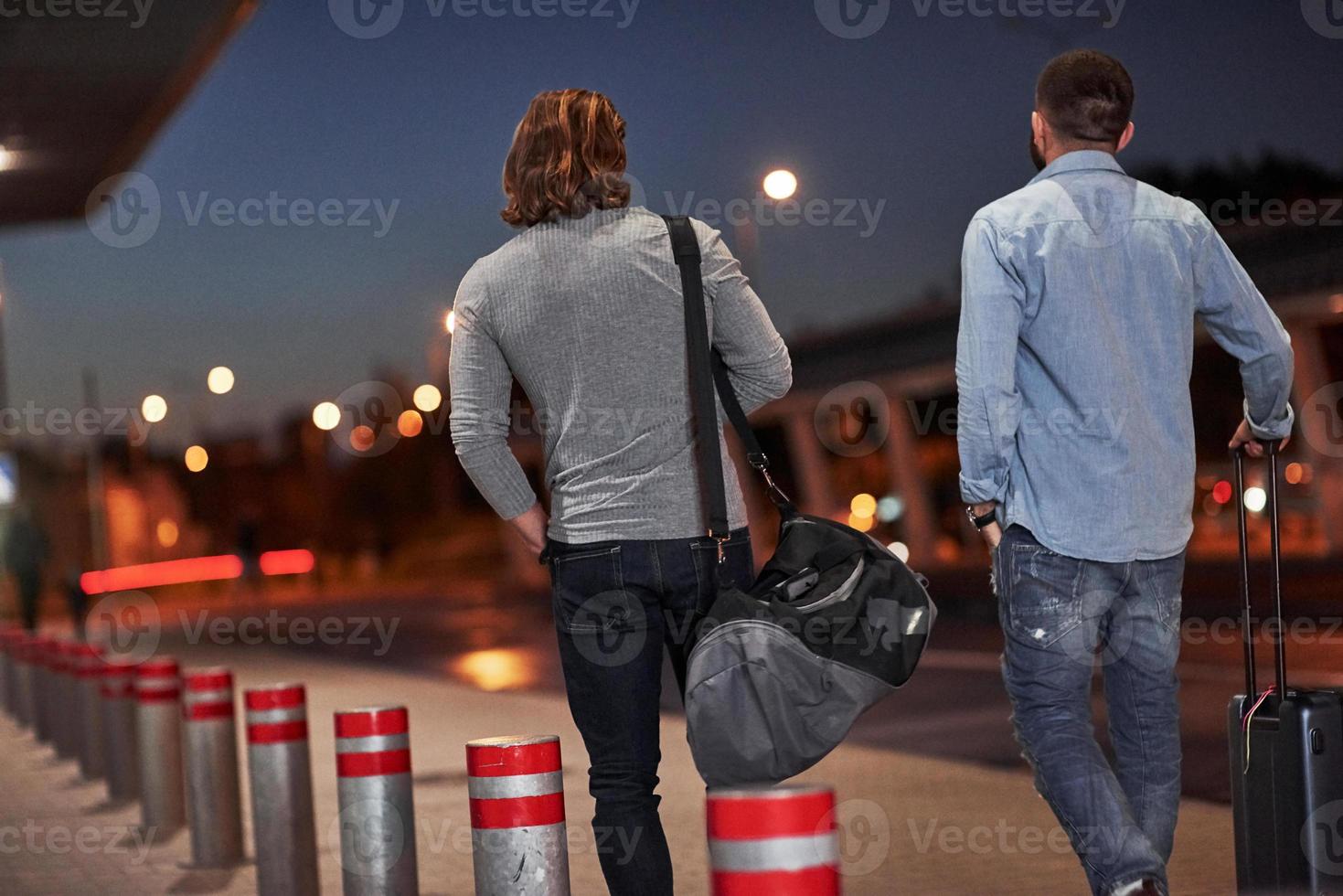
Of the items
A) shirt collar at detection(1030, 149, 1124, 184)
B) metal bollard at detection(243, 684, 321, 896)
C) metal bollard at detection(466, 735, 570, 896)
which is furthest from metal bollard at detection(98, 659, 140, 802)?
shirt collar at detection(1030, 149, 1124, 184)

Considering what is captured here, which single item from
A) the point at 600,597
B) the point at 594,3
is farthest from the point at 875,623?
the point at 594,3

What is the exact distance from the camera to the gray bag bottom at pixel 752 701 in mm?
4000

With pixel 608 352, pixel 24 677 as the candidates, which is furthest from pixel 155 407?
pixel 608 352

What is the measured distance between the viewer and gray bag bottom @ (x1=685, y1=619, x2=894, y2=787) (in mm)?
4000

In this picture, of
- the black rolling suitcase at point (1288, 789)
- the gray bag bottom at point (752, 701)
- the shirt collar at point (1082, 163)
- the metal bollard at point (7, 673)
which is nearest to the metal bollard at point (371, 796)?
the gray bag bottom at point (752, 701)

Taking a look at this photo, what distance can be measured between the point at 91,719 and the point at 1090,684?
8387 mm

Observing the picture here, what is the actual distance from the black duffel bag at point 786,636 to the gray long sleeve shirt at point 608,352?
65mm

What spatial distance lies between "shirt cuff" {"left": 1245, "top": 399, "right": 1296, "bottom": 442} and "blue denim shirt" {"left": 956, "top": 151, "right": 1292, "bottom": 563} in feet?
0.99

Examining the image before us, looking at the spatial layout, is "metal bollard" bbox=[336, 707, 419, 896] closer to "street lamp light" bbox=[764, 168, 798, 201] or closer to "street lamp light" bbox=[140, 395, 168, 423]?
"street lamp light" bbox=[764, 168, 798, 201]

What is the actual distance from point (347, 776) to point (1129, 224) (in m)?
3.09

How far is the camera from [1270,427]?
4.66m

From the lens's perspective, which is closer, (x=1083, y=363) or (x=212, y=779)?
(x=1083, y=363)

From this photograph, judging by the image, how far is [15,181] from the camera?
65.8 feet

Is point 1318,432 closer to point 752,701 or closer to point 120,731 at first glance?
point 120,731
